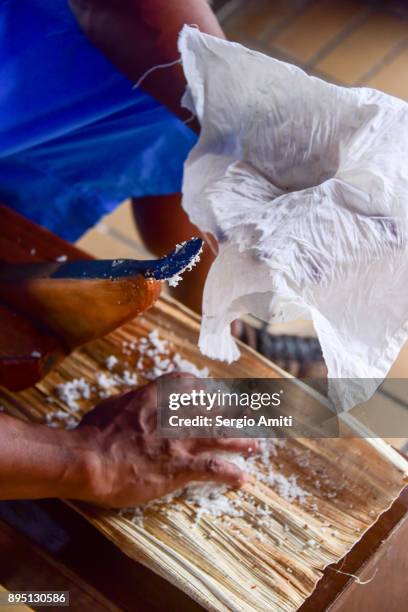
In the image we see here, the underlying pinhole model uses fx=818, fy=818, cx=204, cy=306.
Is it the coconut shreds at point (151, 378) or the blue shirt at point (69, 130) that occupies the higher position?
the blue shirt at point (69, 130)

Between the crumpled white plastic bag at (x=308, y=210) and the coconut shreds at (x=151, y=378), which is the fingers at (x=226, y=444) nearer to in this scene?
the coconut shreds at (x=151, y=378)

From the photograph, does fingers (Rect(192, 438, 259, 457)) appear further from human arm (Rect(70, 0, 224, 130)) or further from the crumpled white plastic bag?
human arm (Rect(70, 0, 224, 130))

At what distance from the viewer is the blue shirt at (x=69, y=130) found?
99 cm

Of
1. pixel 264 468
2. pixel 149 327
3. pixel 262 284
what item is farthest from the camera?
pixel 149 327

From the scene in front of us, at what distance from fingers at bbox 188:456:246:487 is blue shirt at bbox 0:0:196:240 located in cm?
43

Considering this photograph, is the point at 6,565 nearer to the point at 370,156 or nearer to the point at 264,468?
the point at 264,468

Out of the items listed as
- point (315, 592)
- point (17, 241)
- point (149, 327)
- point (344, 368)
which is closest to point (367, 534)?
point (315, 592)

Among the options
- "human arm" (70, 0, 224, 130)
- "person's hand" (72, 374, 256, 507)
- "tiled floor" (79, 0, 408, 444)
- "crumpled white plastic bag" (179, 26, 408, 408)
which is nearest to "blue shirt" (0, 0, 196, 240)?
"human arm" (70, 0, 224, 130)

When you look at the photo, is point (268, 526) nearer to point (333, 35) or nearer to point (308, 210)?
point (308, 210)

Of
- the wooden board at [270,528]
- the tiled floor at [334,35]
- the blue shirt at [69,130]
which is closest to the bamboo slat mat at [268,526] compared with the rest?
the wooden board at [270,528]

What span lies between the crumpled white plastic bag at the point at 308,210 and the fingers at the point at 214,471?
153 mm

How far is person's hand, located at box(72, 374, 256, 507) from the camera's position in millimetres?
854

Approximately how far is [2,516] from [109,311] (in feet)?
0.82

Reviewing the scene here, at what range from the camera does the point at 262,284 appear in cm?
67
